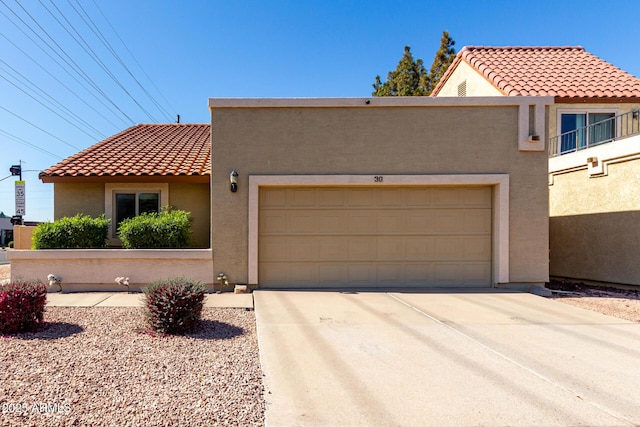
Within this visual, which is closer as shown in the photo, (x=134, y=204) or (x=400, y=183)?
(x=400, y=183)

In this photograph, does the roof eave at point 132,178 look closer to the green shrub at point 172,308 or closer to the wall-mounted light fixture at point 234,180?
the wall-mounted light fixture at point 234,180

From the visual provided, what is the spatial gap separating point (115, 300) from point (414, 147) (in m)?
7.30

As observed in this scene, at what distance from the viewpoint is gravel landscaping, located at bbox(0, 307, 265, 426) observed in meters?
2.89

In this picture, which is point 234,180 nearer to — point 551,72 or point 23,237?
point 23,237

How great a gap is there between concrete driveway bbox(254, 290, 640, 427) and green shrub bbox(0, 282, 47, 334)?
10.5 ft

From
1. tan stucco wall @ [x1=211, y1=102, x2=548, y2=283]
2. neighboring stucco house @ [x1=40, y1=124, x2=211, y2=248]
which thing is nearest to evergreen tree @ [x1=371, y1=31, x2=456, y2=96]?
tan stucco wall @ [x1=211, y1=102, x2=548, y2=283]

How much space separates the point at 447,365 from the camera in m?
3.97

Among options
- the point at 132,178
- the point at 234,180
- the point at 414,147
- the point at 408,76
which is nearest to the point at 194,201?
the point at 132,178

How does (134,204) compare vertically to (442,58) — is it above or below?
below

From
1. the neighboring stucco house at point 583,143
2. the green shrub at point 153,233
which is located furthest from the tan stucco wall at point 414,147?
the green shrub at point 153,233

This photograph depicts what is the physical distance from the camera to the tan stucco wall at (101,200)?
9.40 m

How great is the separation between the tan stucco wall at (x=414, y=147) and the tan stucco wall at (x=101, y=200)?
249 cm

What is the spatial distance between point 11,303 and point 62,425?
2.95m

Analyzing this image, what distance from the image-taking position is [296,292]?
7801 mm
